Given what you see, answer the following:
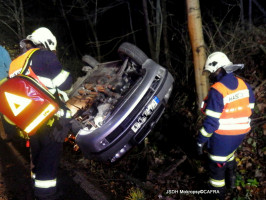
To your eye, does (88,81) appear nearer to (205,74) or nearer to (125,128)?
(125,128)

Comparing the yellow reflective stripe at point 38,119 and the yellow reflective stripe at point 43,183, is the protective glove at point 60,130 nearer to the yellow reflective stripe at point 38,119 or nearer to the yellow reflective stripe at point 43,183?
the yellow reflective stripe at point 38,119

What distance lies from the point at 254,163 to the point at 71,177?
9.52ft

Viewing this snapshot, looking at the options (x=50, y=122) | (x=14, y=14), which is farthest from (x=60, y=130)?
(x=14, y=14)

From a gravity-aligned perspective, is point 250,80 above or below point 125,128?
below

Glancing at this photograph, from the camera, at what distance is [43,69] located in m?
3.08

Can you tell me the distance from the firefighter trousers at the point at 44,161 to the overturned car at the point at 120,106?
0.49 metres

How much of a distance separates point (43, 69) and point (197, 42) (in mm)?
2342

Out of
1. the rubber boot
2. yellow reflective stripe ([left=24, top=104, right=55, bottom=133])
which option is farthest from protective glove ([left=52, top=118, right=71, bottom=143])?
the rubber boot

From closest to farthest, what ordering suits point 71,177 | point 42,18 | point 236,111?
1. point 236,111
2. point 71,177
3. point 42,18

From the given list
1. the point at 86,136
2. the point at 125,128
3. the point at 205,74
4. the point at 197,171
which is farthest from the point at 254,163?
the point at 86,136

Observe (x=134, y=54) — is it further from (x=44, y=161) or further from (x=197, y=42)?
(x=44, y=161)

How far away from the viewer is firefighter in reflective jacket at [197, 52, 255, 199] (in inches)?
122

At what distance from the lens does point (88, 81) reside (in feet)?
15.5

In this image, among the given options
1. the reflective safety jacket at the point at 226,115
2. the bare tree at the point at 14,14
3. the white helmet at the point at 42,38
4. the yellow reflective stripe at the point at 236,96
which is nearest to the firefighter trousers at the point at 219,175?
the reflective safety jacket at the point at 226,115
